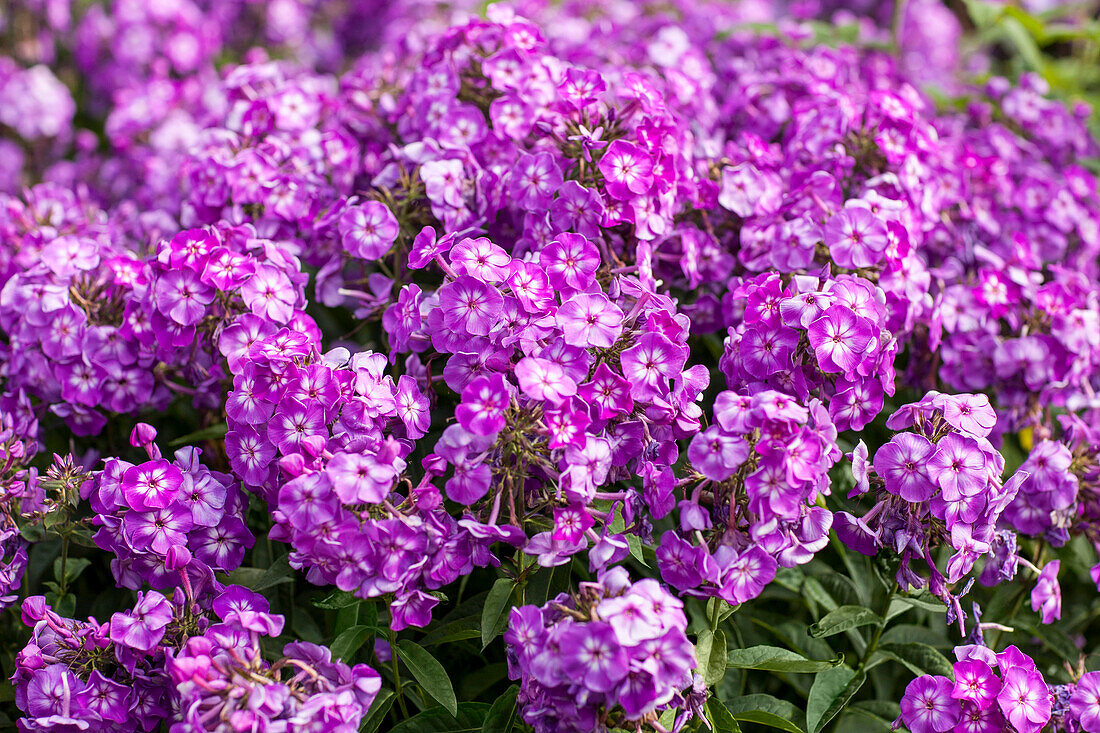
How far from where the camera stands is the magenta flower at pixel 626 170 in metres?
2.40

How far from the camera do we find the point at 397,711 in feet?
8.22

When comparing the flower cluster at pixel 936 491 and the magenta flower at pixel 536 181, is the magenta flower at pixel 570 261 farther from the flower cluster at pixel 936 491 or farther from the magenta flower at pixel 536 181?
the flower cluster at pixel 936 491

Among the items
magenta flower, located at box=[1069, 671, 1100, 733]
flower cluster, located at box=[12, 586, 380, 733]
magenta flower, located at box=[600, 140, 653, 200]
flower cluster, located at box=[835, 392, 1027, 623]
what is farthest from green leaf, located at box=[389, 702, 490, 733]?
magenta flower, located at box=[1069, 671, 1100, 733]

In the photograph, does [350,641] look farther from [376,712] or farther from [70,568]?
[70,568]

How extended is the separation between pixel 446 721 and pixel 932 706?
3.81 ft

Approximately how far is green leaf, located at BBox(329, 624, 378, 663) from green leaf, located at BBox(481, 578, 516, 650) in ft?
0.92

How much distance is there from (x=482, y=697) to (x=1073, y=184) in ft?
9.62

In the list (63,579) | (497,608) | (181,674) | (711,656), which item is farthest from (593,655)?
(63,579)

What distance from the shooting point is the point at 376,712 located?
2.17 meters

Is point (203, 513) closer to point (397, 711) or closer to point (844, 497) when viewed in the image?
point (397, 711)

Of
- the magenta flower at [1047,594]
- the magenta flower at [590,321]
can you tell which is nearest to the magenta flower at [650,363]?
the magenta flower at [590,321]

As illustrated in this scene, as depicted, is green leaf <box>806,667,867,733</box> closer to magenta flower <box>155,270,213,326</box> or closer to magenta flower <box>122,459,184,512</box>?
magenta flower <box>122,459,184,512</box>

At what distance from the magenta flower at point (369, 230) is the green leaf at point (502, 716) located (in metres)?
1.20

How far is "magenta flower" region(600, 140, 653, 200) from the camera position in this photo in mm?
2402
